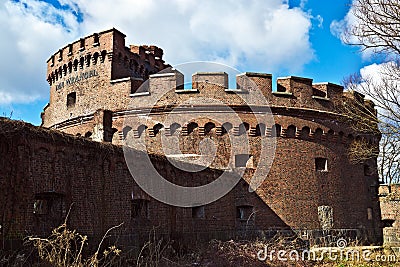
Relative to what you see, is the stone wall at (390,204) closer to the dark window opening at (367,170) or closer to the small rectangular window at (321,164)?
the dark window opening at (367,170)

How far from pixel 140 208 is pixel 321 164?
9.62m

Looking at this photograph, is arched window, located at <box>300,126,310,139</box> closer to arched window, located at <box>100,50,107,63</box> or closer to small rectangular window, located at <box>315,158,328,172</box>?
small rectangular window, located at <box>315,158,328,172</box>

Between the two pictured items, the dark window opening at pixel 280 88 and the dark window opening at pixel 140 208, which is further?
the dark window opening at pixel 280 88

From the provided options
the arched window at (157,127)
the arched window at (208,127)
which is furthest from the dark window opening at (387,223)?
the arched window at (157,127)

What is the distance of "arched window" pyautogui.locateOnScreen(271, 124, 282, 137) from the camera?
18.9 metres

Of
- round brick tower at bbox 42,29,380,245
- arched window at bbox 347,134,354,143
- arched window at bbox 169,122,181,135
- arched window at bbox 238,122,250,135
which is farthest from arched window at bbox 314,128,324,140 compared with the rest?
arched window at bbox 169,122,181,135

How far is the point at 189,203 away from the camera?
47.9 ft

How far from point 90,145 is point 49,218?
202cm

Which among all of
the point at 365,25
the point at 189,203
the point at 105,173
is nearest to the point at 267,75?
the point at 365,25

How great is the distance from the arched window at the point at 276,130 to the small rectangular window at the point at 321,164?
209 cm

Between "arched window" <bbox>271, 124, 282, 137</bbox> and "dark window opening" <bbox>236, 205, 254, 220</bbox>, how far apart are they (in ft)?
10.4

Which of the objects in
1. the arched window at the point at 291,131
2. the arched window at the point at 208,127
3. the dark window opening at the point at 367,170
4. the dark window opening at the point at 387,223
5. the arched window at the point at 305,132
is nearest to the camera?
the arched window at the point at 208,127

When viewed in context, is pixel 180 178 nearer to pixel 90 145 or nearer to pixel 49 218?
pixel 90 145

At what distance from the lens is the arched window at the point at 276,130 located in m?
18.9
